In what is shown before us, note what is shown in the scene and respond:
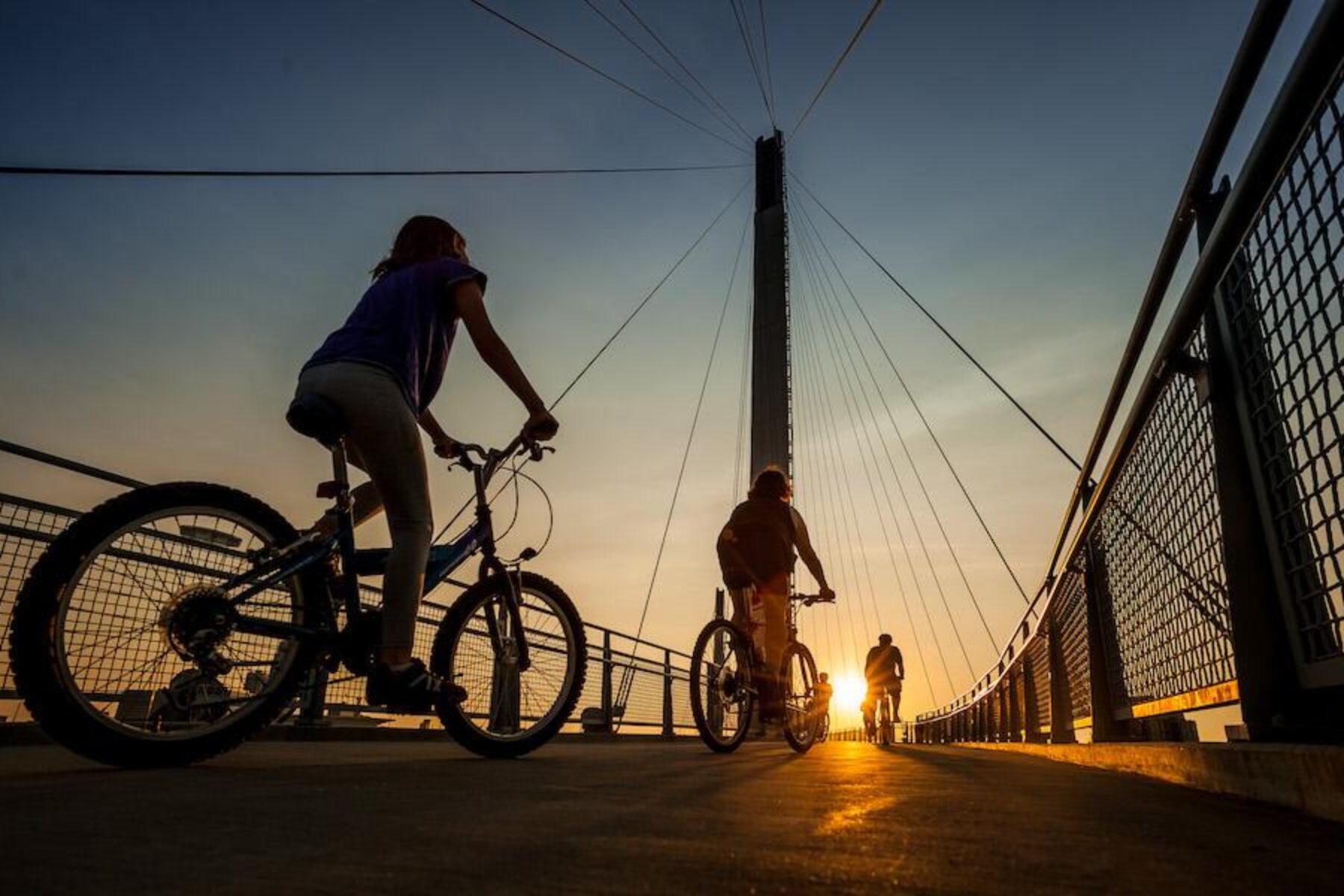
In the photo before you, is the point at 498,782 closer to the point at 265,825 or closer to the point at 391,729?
Result: the point at 265,825

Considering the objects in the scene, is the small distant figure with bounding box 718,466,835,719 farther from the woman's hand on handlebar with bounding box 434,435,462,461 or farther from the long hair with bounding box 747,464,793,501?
the woman's hand on handlebar with bounding box 434,435,462,461

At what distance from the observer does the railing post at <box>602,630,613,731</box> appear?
28.4 ft

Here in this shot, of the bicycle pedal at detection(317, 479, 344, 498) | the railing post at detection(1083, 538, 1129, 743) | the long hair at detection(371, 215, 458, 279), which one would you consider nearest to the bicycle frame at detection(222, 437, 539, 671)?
the bicycle pedal at detection(317, 479, 344, 498)

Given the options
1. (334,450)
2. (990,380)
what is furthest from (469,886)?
(990,380)

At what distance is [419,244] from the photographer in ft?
8.96

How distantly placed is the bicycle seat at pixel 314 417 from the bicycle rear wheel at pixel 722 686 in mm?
2743

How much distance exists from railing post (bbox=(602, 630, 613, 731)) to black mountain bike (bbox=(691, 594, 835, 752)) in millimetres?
3641

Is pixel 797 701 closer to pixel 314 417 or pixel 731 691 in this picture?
pixel 731 691

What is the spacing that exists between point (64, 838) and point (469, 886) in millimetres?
581

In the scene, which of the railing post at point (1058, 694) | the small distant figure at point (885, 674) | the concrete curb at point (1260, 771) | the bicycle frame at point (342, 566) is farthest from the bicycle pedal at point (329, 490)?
the small distant figure at point (885, 674)

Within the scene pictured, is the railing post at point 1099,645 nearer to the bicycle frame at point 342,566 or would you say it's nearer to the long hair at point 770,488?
the long hair at point 770,488

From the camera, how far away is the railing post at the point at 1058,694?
4.52 m

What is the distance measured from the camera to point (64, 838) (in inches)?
39.1

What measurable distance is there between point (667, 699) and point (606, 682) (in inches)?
85.9
